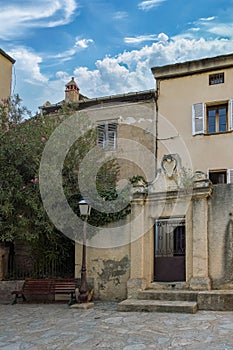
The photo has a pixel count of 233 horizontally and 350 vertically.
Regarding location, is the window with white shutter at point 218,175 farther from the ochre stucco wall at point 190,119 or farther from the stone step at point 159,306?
the stone step at point 159,306

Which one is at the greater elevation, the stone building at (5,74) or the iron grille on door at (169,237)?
the stone building at (5,74)

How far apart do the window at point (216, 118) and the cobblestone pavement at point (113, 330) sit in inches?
377

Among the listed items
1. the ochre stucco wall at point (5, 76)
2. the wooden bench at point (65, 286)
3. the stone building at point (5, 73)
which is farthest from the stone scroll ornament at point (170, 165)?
the ochre stucco wall at point (5, 76)

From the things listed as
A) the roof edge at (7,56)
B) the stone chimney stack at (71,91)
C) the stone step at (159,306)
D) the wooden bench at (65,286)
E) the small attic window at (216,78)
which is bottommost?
the stone step at (159,306)

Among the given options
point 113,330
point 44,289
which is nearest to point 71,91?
point 44,289

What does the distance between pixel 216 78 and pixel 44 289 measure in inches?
432

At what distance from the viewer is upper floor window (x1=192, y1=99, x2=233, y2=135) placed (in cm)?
1705

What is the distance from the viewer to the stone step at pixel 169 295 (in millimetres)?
10094

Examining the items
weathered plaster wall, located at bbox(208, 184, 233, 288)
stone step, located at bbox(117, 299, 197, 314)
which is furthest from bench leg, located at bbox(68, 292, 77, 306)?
weathered plaster wall, located at bbox(208, 184, 233, 288)

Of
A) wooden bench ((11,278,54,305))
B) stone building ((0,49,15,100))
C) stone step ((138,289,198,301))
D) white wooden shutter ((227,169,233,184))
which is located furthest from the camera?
stone building ((0,49,15,100))

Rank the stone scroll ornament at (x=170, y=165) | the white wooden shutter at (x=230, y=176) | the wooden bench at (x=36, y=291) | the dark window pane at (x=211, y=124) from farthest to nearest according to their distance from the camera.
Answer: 1. the dark window pane at (x=211, y=124)
2. the white wooden shutter at (x=230, y=176)
3. the wooden bench at (x=36, y=291)
4. the stone scroll ornament at (x=170, y=165)

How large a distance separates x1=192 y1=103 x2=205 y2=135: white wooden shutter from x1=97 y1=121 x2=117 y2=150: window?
353cm

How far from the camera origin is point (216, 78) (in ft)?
56.5

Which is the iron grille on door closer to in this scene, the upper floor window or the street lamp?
the street lamp
